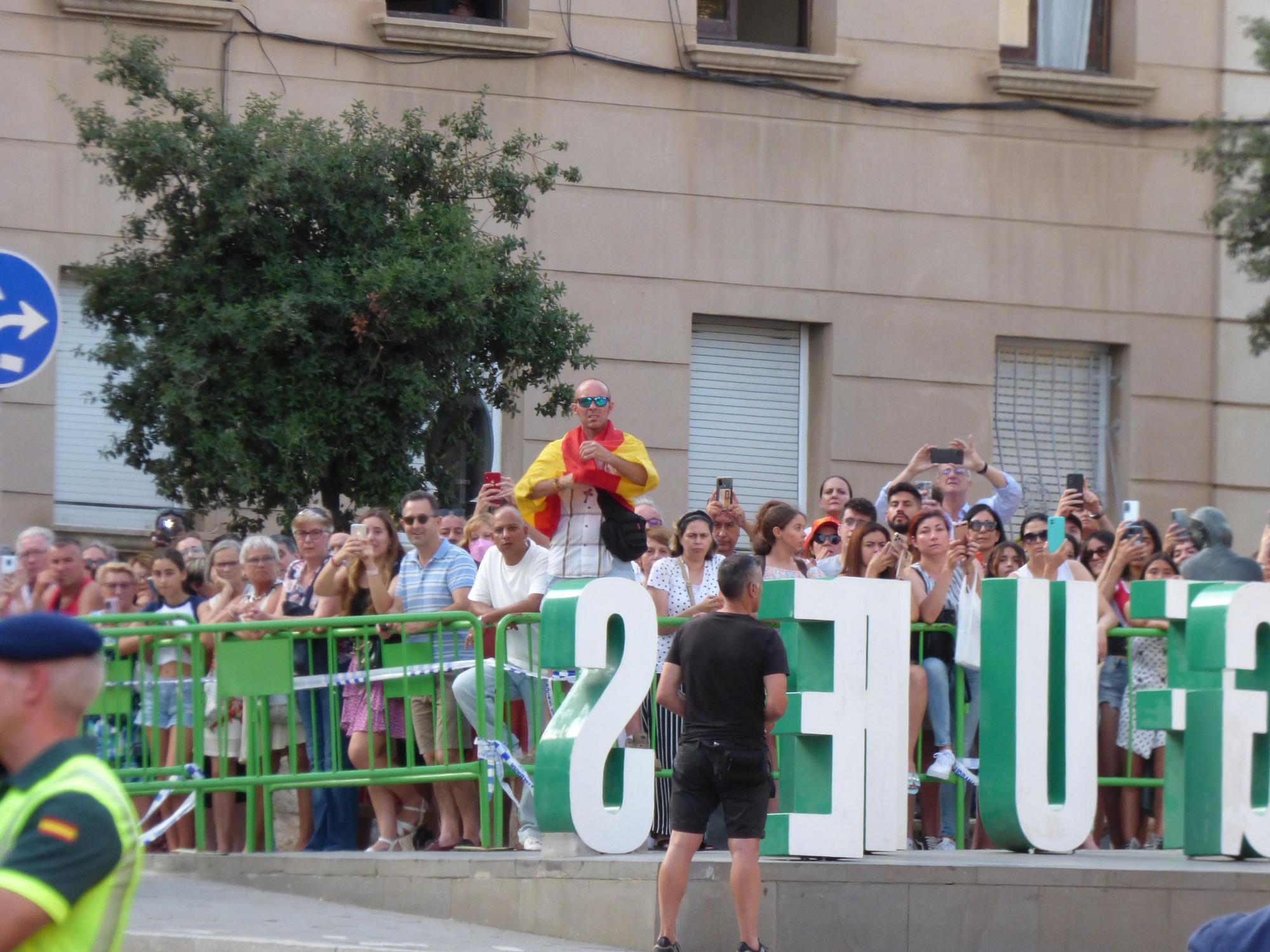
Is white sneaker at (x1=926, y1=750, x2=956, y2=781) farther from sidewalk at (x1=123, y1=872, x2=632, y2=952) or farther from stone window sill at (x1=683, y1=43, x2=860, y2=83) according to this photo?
stone window sill at (x1=683, y1=43, x2=860, y2=83)

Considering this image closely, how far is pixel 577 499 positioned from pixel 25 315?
119 inches

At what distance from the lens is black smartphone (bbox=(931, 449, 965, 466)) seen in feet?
44.4

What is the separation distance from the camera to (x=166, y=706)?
1109 centimetres

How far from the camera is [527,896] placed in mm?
9609

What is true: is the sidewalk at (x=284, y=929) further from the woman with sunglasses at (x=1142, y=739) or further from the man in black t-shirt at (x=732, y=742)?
the woman with sunglasses at (x=1142, y=739)

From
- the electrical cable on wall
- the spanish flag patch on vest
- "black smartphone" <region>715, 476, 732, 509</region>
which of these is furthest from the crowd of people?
the electrical cable on wall

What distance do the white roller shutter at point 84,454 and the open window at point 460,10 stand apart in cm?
401

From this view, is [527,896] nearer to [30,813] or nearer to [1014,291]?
[30,813]

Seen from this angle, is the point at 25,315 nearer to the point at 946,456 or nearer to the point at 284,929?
the point at 284,929

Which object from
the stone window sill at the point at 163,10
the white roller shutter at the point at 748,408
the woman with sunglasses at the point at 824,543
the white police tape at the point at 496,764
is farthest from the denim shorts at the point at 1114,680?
the stone window sill at the point at 163,10

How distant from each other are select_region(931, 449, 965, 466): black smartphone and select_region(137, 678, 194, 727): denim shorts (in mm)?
5307

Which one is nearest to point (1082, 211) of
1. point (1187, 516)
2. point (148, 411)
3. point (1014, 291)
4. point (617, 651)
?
point (1014, 291)

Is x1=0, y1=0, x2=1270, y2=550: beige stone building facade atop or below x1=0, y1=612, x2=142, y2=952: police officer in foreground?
atop

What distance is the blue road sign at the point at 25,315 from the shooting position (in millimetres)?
9281
